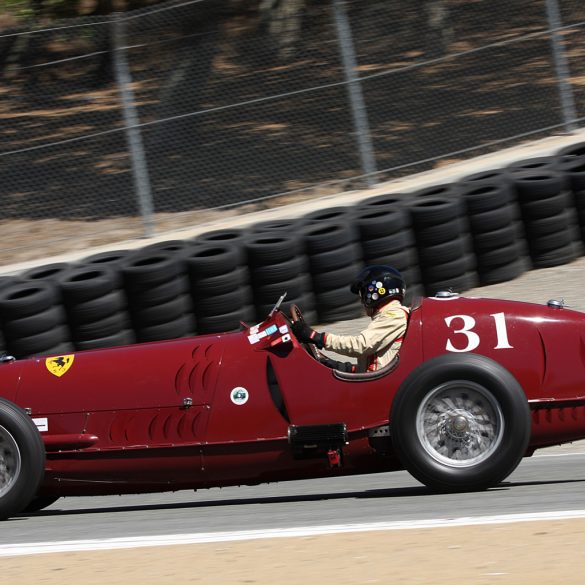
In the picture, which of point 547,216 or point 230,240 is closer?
point 230,240

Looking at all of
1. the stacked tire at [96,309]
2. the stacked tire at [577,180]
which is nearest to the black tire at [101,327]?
the stacked tire at [96,309]

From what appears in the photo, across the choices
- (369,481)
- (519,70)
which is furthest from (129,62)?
(369,481)

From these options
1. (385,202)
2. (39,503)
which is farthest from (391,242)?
(39,503)

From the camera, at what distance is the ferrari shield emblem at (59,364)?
23.5 ft

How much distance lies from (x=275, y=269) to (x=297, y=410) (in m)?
4.48

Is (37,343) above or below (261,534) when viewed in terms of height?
above

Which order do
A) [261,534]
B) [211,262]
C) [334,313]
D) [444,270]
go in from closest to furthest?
[261,534], [211,262], [334,313], [444,270]

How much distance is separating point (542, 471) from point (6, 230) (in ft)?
26.7

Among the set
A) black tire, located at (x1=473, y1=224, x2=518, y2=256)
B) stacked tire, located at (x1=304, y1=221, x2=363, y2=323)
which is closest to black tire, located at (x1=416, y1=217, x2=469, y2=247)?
black tire, located at (x1=473, y1=224, x2=518, y2=256)

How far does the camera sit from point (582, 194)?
39.0 feet

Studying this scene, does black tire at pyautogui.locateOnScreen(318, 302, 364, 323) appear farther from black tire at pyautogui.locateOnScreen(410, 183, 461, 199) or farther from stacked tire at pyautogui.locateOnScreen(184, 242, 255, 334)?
black tire at pyautogui.locateOnScreen(410, 183, 461, 199)

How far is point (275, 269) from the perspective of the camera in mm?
11133

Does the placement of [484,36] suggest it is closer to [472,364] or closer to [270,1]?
[270,1]

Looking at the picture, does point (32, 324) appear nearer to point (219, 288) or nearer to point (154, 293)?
point (154, 293)
